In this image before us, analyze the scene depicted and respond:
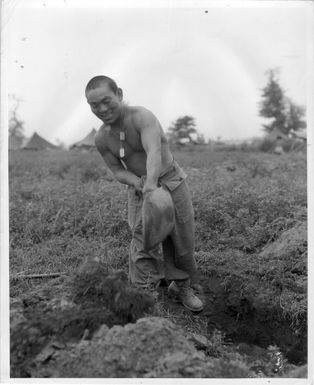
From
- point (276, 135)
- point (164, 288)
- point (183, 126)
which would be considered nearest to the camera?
point (164, 288)

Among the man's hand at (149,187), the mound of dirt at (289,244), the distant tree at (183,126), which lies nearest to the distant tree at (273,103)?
the distant tree at (183,126)

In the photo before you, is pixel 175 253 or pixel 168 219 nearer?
pixel 168 219

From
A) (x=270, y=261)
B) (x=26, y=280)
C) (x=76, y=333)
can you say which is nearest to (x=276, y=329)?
(x=270, y=261)

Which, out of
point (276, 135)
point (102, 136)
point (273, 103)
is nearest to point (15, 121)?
point (102, 136)

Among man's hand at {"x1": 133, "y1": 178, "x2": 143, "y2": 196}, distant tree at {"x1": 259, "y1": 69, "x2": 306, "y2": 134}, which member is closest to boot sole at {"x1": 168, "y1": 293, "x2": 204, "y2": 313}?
man's hand at {"x1": 133, "y1": 178, "x2": 143, "y2": 196}

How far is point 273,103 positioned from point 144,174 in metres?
3.71

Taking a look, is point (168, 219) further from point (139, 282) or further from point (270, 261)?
point (270, 261)

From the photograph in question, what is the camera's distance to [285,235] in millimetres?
4449

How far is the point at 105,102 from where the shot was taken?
2920 mm

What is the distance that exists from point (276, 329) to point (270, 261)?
725 millimetres

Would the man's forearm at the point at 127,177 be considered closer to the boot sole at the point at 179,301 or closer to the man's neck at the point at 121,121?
the man's neck at the point at 121,121

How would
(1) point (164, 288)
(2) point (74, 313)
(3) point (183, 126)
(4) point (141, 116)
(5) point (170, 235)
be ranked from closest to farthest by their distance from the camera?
1. (2) point (74, 313)
2. (4) point (141, 116)
3. (5) point (170, 235)
4. (1) point (164, 288)
5. (3) point (183, 126)

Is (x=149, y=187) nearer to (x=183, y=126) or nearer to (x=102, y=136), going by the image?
(x=102, y=136)

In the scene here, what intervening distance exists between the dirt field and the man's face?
3.20 ft
